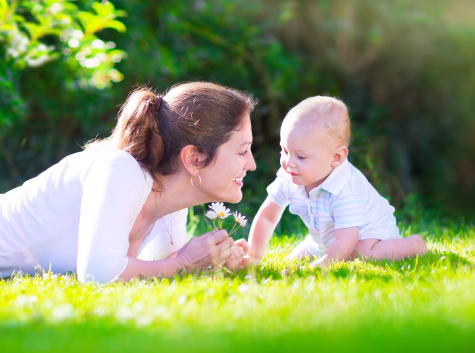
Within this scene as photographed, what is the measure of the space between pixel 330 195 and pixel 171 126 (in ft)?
3.66

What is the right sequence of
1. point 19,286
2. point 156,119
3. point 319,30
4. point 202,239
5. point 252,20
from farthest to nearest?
point 319,30 → point 252,20 → point 156,119 → point 202,239 → point 19,286

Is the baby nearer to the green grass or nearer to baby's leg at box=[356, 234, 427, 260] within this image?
baby's leg at box=[356, 234, 427, 260]

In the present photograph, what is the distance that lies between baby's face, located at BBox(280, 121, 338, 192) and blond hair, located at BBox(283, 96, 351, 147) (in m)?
0.04

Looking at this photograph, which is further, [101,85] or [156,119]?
[101,85]

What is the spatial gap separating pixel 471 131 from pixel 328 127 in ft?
19.0

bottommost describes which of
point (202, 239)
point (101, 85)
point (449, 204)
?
point (449, 204)

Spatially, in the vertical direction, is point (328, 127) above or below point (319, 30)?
below

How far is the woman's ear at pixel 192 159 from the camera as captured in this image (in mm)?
3459

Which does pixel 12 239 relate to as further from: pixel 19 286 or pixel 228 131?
pixel 228 131

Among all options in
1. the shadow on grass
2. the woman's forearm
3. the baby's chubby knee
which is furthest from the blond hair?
the shadow on grass

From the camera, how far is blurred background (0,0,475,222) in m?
6.72

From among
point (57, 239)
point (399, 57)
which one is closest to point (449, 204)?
point (399, 57)

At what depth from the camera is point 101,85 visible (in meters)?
5.78

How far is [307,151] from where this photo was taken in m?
3.79
